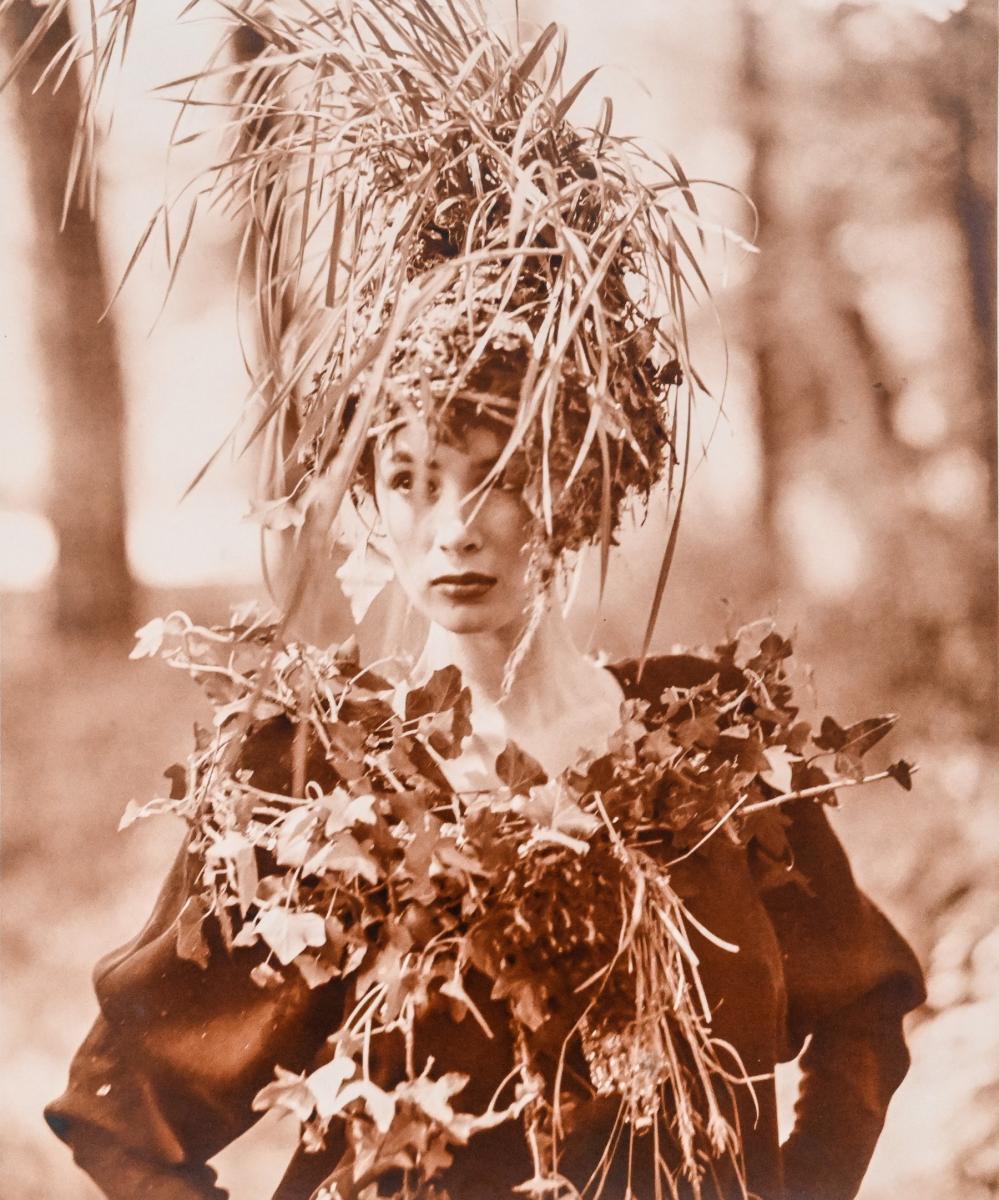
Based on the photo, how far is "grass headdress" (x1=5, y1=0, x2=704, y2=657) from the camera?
879 millimetres

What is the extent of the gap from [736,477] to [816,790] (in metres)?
0.29

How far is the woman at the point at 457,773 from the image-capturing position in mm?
884

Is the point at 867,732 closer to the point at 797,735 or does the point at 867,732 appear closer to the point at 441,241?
the point at 797,735

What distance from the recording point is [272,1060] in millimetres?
912

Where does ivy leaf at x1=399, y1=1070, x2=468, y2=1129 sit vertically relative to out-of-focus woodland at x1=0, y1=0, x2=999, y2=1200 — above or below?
below

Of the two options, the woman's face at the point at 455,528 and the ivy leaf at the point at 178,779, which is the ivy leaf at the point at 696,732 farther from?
the ivy leaf at the point at 178,779

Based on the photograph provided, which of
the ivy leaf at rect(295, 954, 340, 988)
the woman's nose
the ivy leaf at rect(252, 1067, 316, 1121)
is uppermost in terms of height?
the woman's nose

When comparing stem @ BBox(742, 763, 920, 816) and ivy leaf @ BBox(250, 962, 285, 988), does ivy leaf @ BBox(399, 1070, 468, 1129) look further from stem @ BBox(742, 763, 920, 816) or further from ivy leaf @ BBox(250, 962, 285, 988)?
stem @ BBox(742, 763, 920, 816)

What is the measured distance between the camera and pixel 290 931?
2.91 feet

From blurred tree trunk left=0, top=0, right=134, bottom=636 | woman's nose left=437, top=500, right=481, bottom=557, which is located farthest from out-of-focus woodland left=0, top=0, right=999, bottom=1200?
woman's nose left=437, top=500, right=481, bottom=557

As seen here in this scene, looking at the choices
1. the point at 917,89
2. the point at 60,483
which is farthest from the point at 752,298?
the point at 60,483

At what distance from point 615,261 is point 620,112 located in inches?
6.2

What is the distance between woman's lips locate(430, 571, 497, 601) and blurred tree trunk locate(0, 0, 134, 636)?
0.90 feet

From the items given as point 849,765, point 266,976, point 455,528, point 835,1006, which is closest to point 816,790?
A: point 849,765
